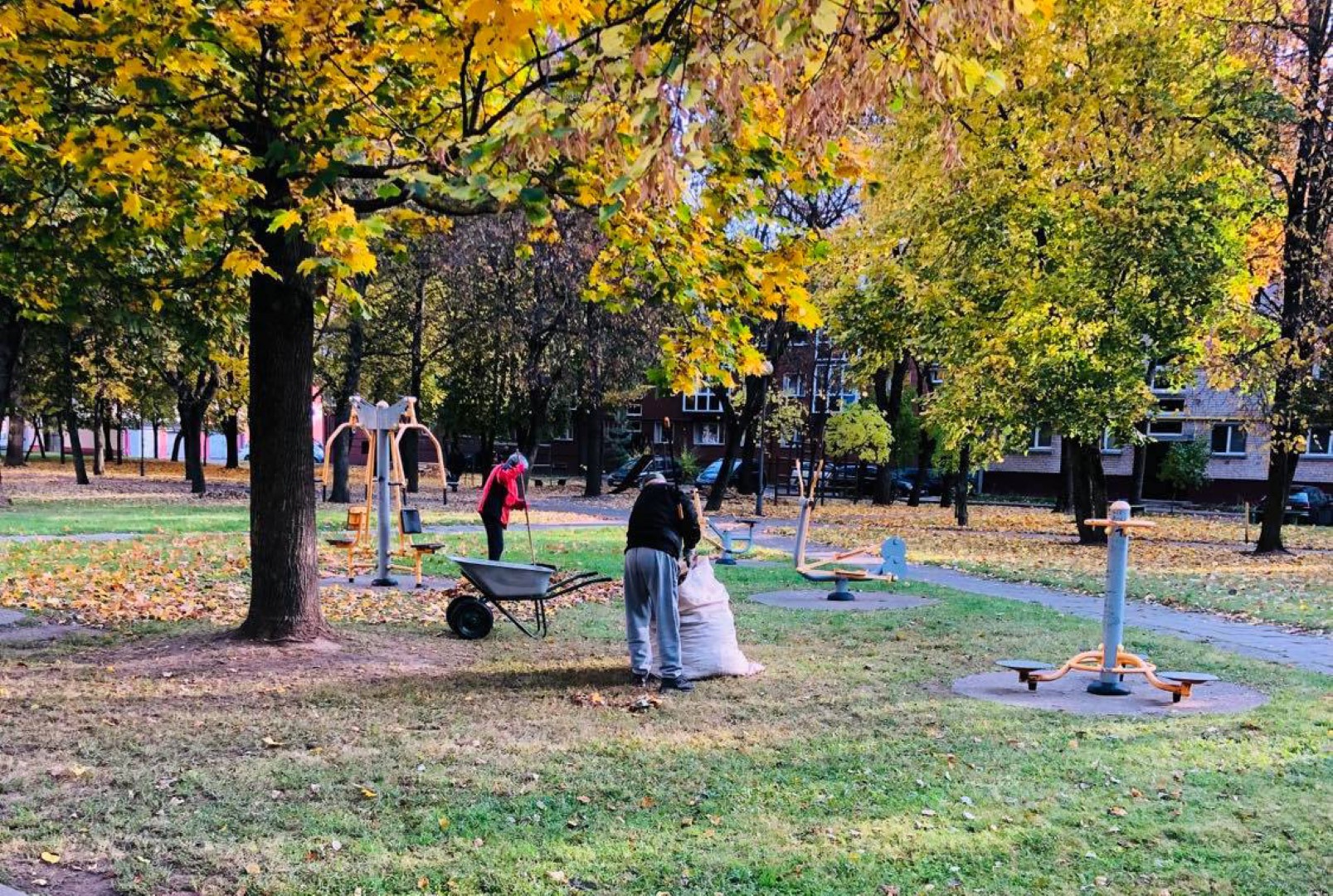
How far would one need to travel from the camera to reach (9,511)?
71.7ft

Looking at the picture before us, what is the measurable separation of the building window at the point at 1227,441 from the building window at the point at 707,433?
91.9 ft

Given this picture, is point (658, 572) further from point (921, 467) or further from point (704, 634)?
point (921, 467)

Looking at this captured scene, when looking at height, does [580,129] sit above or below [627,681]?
above

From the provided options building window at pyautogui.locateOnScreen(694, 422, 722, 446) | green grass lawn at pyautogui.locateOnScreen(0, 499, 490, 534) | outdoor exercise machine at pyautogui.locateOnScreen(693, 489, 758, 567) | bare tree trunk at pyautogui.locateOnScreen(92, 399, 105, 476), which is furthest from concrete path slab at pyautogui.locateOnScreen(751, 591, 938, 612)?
building window at pyautogui.locateOnScreen(694, 422, 722, 446)

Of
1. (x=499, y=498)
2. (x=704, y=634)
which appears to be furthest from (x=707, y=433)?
(x=704, y=634)

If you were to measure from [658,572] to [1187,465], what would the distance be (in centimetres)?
3976

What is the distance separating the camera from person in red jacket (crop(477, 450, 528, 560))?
12625 mm

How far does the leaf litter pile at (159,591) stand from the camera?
1002 centimetres

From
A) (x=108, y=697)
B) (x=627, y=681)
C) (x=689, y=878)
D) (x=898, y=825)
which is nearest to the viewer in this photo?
(x=689, y=878)

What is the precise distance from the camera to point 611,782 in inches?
201

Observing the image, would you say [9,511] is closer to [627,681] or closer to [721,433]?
[627,681]

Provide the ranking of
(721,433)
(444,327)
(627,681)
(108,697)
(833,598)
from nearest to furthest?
(108,697) → (627,681) → (833,598) → (444,327) → (721,433)

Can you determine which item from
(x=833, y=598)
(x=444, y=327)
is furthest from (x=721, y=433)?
(x=833, y=598)

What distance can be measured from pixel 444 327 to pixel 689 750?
29494 mm
